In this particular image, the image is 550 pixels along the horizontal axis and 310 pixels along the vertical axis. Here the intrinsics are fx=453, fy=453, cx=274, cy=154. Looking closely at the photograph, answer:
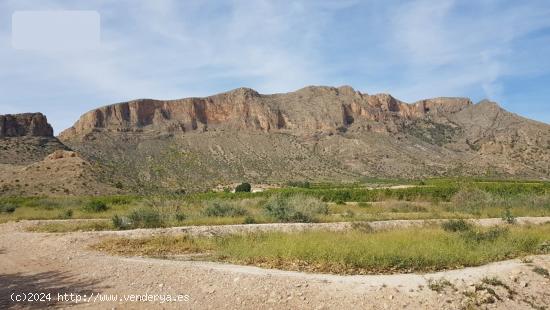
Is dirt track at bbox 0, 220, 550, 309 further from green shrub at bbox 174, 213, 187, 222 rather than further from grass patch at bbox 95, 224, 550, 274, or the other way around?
green shrub at bbox 174, 213, 187, 222

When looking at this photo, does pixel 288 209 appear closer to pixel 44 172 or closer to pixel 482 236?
pixel 482 236

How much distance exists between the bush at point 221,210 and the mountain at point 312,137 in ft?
92.3

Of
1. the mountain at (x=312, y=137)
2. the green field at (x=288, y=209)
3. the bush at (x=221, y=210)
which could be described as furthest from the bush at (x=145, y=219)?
the mountain at (x=312, y=137)

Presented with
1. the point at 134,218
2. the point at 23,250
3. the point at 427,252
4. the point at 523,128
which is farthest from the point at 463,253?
the point at 523,128

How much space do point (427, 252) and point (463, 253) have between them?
1.20m

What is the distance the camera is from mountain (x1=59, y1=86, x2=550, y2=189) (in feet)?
284

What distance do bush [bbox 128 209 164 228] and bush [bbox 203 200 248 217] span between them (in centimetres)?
508

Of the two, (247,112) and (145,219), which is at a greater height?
(247,112)

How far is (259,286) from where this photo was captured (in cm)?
961

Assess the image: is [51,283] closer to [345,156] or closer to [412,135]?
[345,156]

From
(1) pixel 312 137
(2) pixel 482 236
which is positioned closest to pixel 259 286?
(2) pixel 482 236

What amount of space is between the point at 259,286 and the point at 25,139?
3362 inches

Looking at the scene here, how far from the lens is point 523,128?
97938 millimetres

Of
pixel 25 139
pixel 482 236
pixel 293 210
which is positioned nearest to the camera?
pixel 482 236
